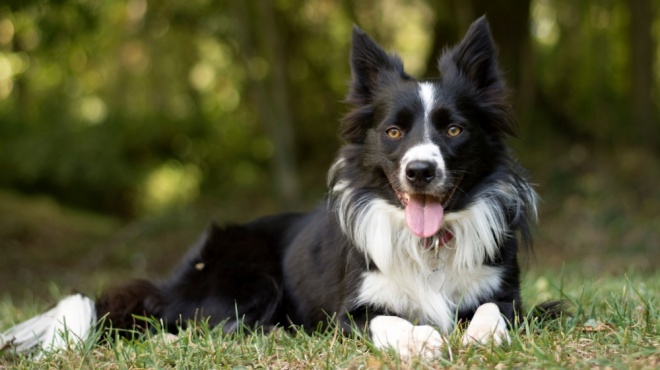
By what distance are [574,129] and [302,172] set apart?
220 inches

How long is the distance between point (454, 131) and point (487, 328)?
44.2 inches

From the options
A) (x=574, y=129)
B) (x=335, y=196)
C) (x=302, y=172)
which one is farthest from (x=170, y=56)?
(x=335, y=196)

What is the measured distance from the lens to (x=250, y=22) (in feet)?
50.2

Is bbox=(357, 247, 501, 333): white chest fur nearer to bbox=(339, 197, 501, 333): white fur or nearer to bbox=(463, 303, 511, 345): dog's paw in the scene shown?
bbox=(339, 197, 501, 333): white fur

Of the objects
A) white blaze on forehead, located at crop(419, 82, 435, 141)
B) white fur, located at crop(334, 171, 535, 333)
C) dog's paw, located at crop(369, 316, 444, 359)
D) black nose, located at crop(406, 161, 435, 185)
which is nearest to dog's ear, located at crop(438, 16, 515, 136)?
white blaze on forehead, located at crop(419, 82, 435, 141)

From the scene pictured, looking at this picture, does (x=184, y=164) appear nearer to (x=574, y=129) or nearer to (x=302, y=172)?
(x=302, y=172)

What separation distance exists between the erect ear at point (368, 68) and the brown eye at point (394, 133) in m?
0.39

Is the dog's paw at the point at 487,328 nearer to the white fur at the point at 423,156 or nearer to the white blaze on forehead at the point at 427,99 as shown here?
the white fur at the point at 423,156

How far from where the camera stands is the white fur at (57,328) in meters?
4.76

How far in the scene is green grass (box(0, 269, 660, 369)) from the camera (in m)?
3.67

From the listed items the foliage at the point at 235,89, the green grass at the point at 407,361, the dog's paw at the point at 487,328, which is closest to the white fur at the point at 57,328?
the green grass at the point at 407,361

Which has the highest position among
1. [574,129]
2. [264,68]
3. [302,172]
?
[264,68]

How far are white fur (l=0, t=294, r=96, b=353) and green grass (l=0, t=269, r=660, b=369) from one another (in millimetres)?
170

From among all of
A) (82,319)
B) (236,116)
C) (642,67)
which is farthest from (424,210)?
(236,116)
